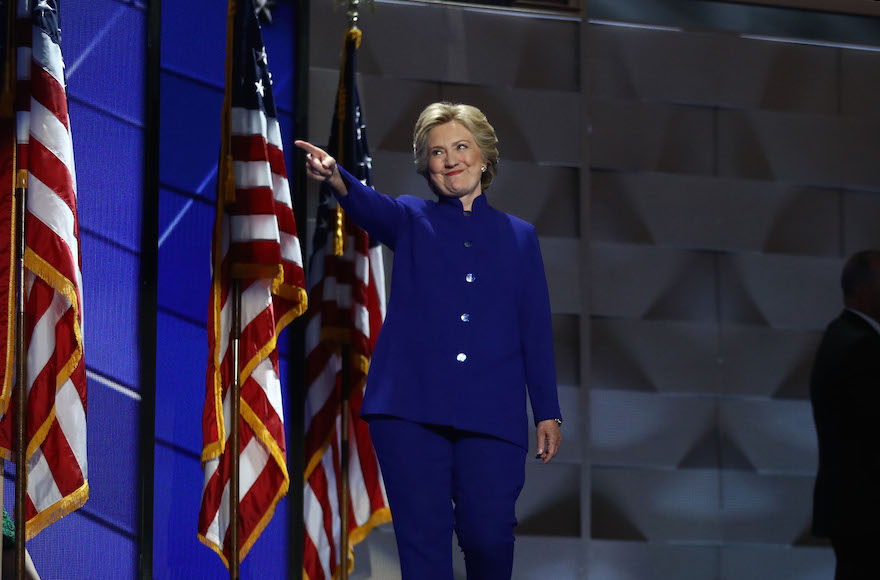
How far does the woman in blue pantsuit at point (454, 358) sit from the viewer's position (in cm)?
263

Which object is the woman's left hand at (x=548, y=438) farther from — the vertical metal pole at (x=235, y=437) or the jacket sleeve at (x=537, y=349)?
the vertical metal pole at (x=235, y=437)

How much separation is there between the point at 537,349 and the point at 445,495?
1.45 feet

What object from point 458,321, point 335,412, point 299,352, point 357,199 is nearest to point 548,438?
point 458,321

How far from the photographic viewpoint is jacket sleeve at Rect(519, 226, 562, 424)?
110 inches

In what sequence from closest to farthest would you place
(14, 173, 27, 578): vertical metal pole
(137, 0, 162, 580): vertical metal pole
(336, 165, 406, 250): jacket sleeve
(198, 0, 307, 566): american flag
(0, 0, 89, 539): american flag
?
(336, 165, 406, 250): jacket sleeve → (14, 173, 27, 578): vertical metal pole → (0, 0, 89, 539): american flag → (198, 0, 307, 566): american flag → (137, 0, 162, 580): vertical metal pole

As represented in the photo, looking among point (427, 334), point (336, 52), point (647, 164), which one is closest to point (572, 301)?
point (647, 164)

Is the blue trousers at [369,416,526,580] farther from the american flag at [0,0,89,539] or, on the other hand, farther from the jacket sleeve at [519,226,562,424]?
the american flag at [0,0,89,539]

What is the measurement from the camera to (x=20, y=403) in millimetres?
3090

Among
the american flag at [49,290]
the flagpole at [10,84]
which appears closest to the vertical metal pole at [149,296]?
the american flag at [49,290]

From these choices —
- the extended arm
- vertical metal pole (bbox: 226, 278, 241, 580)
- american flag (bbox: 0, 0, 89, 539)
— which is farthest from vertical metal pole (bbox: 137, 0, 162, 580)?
the extended arm

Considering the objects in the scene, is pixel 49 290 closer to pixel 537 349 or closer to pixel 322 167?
pixel 322 167

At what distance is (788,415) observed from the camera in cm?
522

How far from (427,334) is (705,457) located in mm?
2763

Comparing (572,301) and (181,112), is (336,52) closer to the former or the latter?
(181,112)
